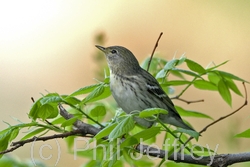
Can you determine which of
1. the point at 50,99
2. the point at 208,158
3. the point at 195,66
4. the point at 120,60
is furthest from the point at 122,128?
the point at 120,60

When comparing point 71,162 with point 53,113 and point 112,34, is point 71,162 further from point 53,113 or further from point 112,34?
point 53,113

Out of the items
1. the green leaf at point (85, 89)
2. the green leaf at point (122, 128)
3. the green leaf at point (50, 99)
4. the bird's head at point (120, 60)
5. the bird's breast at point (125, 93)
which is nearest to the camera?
the green leaf at point (122, 128)

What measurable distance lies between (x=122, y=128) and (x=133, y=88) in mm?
1212

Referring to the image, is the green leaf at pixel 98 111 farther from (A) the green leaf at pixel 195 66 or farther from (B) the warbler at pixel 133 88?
(B) the warbler at pixel 133 88

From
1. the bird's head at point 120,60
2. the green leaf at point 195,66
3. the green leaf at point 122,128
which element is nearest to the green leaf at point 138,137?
the green leaf at point 122,128

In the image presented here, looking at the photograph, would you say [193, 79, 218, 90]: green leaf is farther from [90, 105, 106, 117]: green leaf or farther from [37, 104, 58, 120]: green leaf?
[37, 104, 58, 120]: green leaf

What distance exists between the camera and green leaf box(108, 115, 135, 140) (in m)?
1.31

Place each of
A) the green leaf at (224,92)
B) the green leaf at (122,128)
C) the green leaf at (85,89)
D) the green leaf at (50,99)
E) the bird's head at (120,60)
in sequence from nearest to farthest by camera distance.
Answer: the green leaf at (122,128) → the green leaf at (50,99) → the green leaf at (85,89) → the green leaf at (224,92) → the bird's head at (120,60)

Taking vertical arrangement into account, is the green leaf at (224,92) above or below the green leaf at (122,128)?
below

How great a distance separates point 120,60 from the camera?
2771mm

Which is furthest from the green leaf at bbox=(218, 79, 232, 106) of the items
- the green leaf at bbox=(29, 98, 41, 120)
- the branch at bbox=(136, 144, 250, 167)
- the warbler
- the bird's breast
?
the green leaf at bbox=(29, 98, 41, 120)

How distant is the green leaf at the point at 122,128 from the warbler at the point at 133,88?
0.87 metres

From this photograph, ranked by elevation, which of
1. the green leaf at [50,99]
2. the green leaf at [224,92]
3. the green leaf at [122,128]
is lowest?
the green leaf at [224,92]

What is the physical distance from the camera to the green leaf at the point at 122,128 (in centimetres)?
131
